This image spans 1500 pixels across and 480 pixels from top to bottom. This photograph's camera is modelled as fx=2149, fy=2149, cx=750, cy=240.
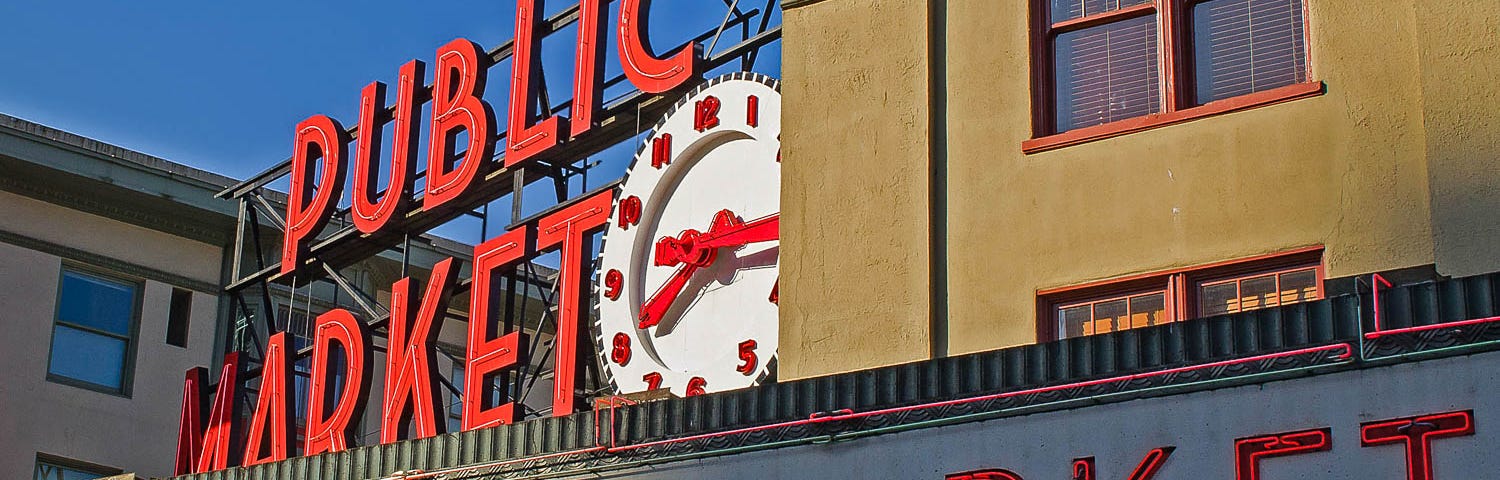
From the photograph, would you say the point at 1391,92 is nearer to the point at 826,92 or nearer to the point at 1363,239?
the point at 1363,239

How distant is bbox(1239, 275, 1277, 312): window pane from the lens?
49.2ft

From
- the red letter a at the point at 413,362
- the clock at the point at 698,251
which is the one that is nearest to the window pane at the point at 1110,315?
the clock at the point at 698,251

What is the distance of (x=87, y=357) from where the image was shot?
37562mm

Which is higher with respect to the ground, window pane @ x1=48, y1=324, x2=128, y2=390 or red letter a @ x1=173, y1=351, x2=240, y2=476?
window pane @ x1=48, y1=324, x2=128, y2=390

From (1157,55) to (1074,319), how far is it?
6.86 feet

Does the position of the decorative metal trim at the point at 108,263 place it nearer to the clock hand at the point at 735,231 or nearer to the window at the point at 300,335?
the window at the point at 300,335

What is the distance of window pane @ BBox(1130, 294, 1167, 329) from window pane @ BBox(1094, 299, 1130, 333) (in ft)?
0.21

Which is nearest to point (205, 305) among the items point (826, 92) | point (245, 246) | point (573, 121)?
point (245, 246)

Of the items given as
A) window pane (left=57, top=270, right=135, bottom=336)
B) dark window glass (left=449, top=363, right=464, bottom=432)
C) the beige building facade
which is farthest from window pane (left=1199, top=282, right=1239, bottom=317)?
dark window glass (left=449, top=363, right=464, bottom=432)

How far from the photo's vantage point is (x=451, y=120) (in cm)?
2734

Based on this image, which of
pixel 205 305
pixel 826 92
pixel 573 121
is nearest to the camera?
pixel 826 92

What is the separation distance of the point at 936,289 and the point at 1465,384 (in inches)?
238

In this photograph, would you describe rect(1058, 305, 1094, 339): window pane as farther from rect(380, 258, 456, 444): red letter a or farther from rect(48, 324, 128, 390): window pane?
rect(48, 324, 128, 390): window pane

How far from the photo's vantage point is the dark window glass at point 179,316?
129 feet
